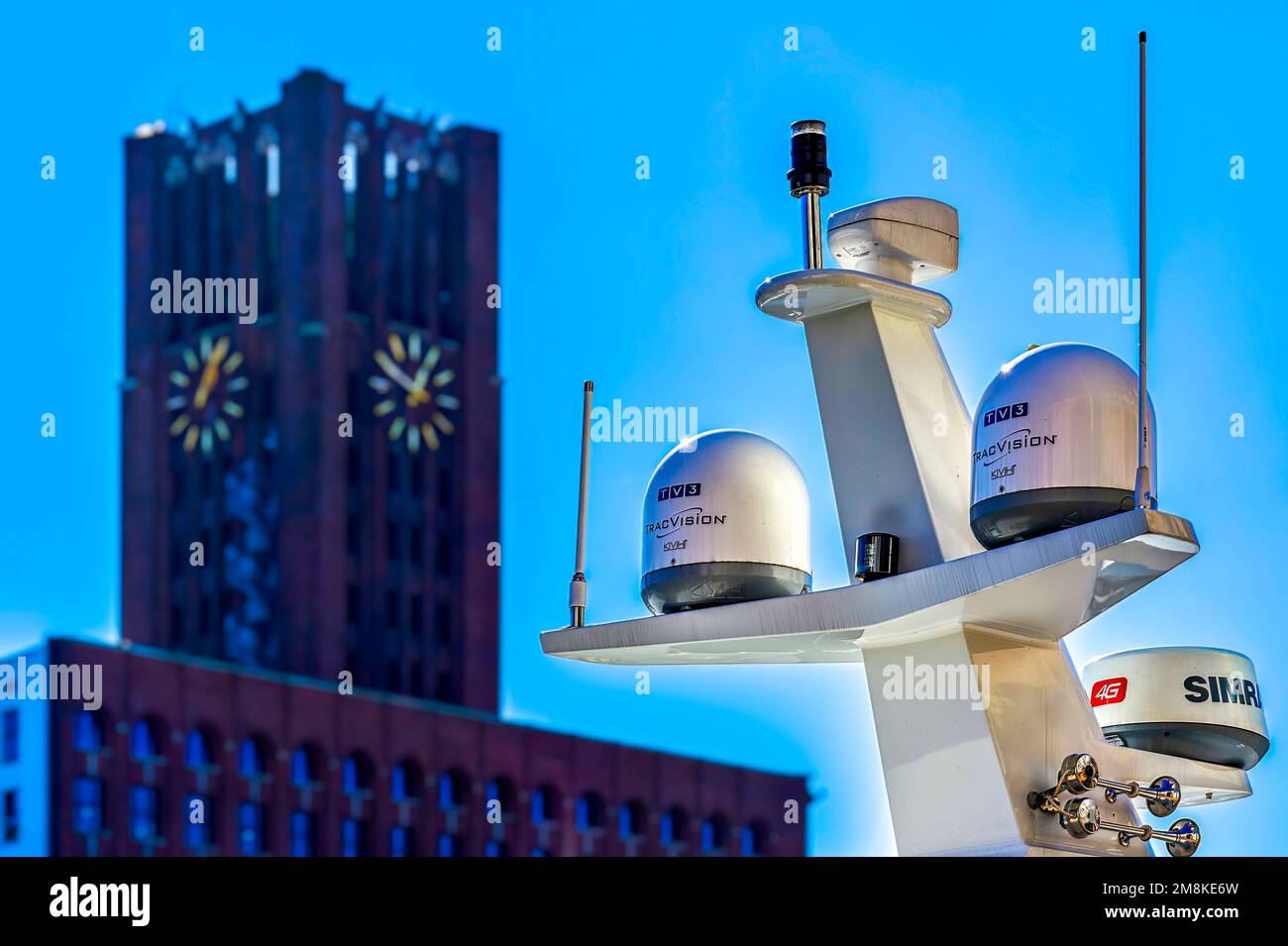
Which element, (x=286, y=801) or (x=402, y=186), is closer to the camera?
(x=286, y=801)

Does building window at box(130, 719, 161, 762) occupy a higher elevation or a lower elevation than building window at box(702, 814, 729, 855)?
higher

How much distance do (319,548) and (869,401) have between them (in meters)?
108

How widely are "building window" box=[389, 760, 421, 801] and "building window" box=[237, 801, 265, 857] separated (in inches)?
269

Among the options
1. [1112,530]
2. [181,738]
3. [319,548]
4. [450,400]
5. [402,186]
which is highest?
[402,186]

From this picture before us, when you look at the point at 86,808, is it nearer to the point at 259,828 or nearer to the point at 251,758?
the point at 259,828

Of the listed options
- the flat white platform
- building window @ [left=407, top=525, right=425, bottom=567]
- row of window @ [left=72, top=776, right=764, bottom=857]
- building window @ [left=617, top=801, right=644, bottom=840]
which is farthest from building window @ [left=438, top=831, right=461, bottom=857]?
the flat white platform

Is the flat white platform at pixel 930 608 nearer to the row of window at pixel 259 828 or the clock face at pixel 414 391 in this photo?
the row of window at pixel 259 828

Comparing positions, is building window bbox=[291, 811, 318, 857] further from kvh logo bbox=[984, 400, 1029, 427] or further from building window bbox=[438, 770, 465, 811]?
kvh logo bbox=[984, 400, 1029, 427]

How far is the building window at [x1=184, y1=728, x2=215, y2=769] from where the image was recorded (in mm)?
100250

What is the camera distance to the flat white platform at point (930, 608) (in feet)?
36.1

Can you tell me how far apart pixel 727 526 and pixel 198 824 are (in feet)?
288
